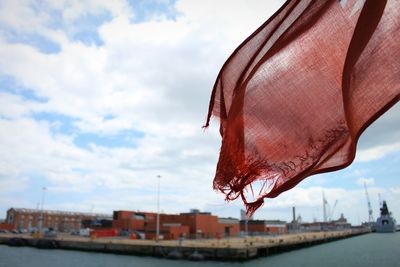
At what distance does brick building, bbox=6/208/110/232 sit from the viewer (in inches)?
Answer: 4437

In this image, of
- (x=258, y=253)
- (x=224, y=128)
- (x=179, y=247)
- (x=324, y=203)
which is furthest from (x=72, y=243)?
(x=324, y=203)

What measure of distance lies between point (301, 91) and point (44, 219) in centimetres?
12892

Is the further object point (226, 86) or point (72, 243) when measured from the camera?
point (72, 243)

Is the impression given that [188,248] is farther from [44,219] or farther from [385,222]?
[385,222]

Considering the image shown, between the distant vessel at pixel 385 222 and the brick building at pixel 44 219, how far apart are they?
344 feet

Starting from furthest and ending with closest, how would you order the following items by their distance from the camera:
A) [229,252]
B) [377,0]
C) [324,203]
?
[324,203]
[229,252]
[377,0]

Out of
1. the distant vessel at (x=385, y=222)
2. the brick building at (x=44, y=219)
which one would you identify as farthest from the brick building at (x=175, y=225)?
the distant vessel at (x=385, y=222)

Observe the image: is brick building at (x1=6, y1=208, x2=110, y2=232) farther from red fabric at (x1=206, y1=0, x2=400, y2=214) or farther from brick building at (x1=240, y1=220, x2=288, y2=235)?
red fabric at (x1=206, y1=0, x2=400, y2=214)

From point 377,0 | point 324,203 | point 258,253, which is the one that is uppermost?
point 324,203

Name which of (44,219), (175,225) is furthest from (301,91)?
(44,219)

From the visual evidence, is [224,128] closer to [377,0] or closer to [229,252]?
[377,0]

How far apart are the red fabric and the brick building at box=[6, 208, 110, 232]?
4414 inches

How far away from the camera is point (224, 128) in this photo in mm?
3709

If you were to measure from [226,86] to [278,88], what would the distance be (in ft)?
1.51
